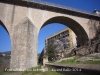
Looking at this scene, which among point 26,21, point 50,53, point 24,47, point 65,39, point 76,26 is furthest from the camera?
point 65,39

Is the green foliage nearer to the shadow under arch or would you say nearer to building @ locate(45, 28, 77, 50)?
building @ locate(45, 28, 77, 50)

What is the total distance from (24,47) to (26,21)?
310cm

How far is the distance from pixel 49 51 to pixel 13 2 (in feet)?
55.4

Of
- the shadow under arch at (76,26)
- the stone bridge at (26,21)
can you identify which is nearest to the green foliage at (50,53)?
the shadow under arch at (76,26)

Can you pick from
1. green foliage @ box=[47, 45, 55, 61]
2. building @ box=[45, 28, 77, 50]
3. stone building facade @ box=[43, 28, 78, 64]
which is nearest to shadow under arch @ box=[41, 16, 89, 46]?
green foliage @ box=[47, 45, 55, 61]

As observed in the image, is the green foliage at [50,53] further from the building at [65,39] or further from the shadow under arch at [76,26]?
the shadow under arch at [76,26]

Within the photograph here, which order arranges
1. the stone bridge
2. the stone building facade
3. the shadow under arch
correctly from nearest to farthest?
1. the stone bridge
2. the shadow under arch
3. the stone building facade

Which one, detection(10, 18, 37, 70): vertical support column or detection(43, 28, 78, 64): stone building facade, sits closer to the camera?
detection(10, 18, 37, 70): vertical support column

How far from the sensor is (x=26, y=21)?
40.1 feet

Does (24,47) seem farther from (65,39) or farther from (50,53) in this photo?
(65,39)

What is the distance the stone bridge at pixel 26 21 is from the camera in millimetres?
11219

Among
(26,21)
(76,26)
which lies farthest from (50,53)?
(26,21)

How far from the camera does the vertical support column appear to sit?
10.9 m

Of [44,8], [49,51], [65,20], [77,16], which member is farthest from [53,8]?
[49,51]
